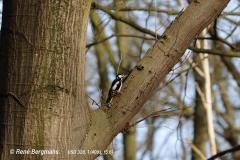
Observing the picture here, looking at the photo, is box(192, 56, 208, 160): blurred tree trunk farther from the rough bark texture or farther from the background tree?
the rough bark texture

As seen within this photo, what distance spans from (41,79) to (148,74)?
2.03 ft

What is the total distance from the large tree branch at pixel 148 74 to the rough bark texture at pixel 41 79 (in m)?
0.09

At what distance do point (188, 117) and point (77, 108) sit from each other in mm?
8721

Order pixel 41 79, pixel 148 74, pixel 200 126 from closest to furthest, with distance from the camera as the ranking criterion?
pixel 41 79
pixel 148 74
pixel 200 126

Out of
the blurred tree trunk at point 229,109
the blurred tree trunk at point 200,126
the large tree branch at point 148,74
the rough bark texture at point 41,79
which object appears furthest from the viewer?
the blurred tree trunk at point 229,109

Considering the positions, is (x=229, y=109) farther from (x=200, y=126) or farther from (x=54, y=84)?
(x=54, y=84)

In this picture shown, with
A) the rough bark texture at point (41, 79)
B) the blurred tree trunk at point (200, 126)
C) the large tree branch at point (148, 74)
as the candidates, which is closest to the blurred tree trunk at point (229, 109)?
the blurred tree trunk at point (200, 126)

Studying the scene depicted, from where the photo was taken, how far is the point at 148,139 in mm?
12898

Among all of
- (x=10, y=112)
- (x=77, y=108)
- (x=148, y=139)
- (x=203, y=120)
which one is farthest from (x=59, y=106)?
(x=148, y=139)

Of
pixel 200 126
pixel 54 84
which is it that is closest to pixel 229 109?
pixel 200 126

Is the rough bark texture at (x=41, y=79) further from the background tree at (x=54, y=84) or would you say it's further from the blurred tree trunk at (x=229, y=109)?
the blurred tree trunk at (x=229, y=109)

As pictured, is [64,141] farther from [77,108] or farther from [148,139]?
[148,139]

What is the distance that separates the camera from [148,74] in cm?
242

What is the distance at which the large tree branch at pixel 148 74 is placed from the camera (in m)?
2.35
